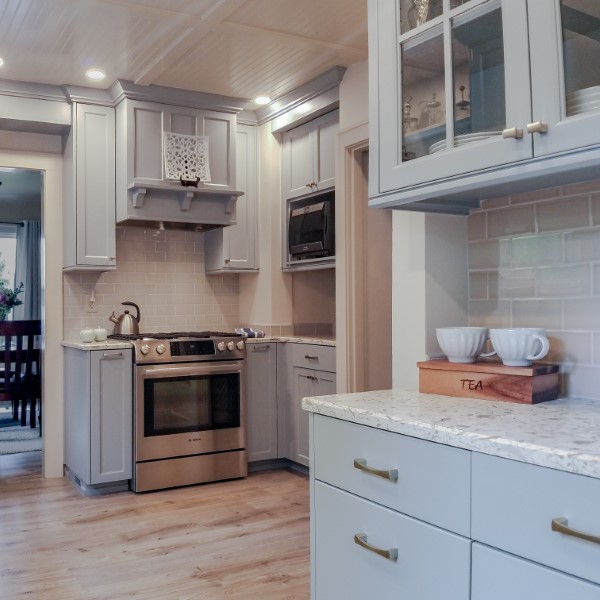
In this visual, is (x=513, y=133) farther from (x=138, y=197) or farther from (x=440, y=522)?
(x=138, y=197)

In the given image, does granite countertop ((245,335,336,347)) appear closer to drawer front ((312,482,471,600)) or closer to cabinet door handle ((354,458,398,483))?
drawer front ((312,482,471,600))

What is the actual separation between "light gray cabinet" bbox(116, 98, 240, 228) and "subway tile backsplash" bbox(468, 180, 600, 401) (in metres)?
2.68

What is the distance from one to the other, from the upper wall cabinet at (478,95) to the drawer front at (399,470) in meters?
0.62

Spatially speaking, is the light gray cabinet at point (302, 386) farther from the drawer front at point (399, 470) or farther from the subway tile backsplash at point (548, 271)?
the drawer front at point (399, 470)

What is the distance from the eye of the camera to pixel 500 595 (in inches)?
46.9

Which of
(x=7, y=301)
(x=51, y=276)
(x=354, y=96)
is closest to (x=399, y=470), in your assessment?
(x=354, y=96)

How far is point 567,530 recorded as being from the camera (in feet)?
3.47

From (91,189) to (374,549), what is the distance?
3.41 meters

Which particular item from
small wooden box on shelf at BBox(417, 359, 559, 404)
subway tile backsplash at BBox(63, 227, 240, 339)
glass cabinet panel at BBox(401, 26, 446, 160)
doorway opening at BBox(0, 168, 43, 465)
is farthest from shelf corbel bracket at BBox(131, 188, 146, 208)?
doorway opening at BBox(0, 168, 43, 465)

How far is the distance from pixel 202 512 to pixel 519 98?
9.43 feet

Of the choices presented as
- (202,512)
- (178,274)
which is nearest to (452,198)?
(202,512)

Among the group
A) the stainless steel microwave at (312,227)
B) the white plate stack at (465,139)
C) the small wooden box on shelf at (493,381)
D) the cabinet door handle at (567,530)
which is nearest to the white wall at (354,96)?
the stainless steel microwave at (312,227)

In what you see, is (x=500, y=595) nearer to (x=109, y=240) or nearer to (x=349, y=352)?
(x=349, y=352)

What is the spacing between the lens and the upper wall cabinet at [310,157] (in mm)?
4223
